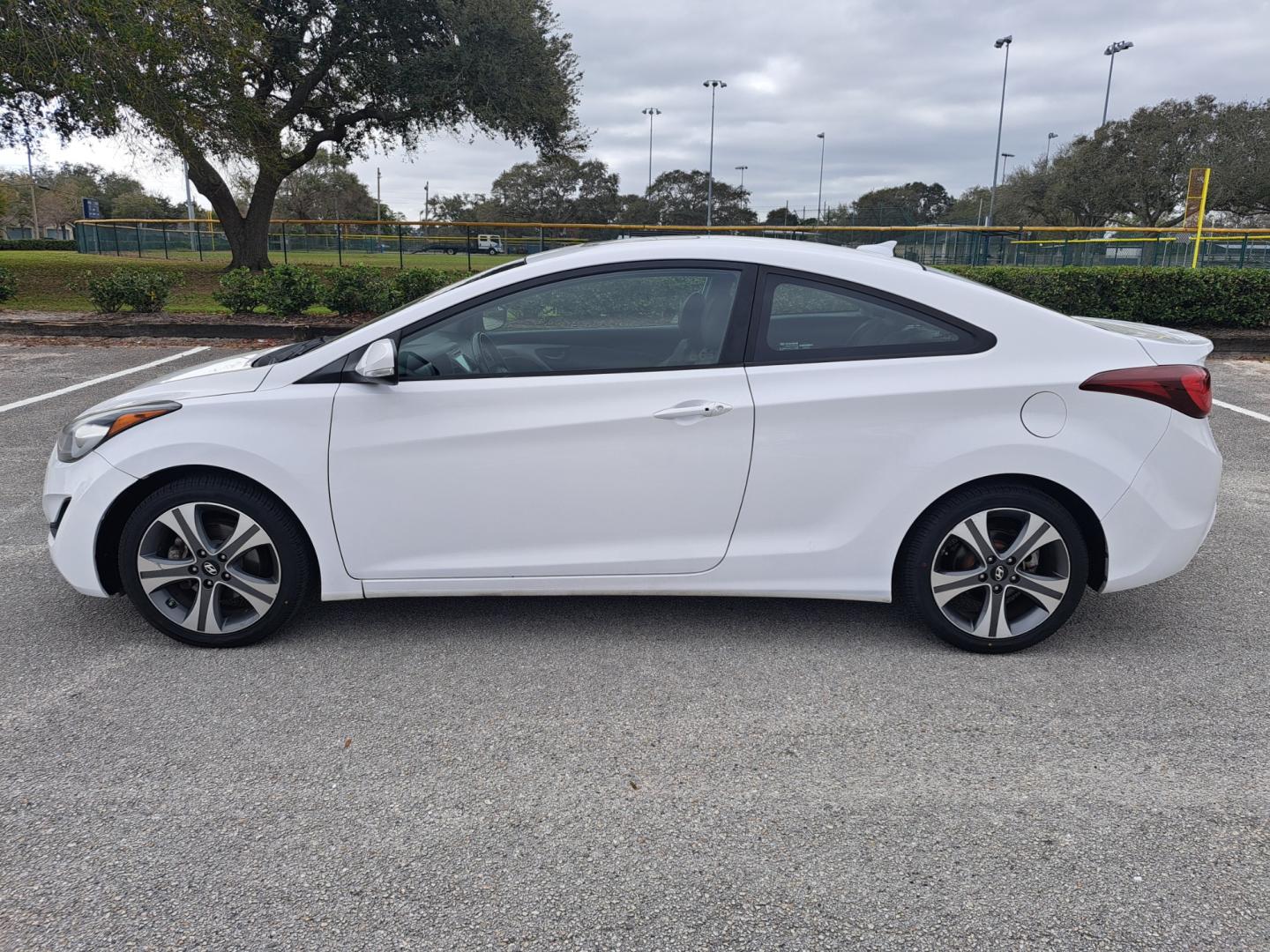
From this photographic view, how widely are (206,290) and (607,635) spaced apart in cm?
2094

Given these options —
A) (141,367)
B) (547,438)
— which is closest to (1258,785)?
(547,438)

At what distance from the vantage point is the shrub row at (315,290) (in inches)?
518

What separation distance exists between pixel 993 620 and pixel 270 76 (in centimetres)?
2423

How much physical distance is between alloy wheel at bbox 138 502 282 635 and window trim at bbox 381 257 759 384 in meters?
0.76

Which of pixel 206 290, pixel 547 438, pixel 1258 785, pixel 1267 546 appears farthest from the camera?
pixel 206 290

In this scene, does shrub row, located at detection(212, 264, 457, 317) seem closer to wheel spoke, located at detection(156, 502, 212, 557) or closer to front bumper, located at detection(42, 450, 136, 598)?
front bumper, located at detection(42, 450, 136, 598)

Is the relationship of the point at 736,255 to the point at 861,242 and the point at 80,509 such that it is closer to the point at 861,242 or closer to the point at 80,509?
the point at 80,509

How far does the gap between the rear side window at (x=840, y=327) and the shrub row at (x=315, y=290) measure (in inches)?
413

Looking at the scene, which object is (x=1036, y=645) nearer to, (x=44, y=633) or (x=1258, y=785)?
(x=1258, y=785)

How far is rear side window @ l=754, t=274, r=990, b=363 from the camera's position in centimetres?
346

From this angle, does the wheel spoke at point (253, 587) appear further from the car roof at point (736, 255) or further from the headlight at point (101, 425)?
the car roof at point (736, 255)

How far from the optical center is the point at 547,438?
3395mm

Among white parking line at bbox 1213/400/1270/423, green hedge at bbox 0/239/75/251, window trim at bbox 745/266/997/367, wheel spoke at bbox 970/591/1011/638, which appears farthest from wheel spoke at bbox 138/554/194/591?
green hedge at bbox 0/239/75/251

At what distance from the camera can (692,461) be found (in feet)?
11.1
